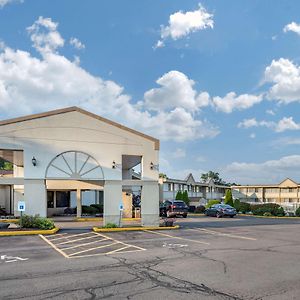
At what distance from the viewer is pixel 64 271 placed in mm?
10000

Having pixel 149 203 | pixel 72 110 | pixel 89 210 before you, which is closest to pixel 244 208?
pixel 89 210

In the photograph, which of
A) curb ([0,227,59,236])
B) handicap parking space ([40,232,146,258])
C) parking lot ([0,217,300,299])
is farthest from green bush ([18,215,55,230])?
parking lot ([0,217,300,299])

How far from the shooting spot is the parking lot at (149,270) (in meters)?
7.89

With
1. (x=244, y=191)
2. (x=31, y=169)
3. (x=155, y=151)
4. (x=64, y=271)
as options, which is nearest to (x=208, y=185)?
(x=244, y=191)

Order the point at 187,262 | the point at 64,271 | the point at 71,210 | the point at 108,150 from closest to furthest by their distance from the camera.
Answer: the point at 64,271, the point at 187,262, the point at 108,150, the point at 71,210

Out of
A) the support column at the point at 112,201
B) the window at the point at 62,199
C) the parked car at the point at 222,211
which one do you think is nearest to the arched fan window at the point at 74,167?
the support column at the point at 112,201

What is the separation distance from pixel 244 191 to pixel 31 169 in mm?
61952

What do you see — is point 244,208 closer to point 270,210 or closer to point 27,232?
point 270,210

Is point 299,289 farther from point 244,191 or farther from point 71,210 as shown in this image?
point 244,191

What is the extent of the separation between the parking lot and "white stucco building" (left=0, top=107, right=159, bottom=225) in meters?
5.80

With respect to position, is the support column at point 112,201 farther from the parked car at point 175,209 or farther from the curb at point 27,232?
the parked car at point 175,209

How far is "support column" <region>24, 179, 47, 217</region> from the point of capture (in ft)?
70.5

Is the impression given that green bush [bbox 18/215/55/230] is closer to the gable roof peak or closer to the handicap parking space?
the handicap parking space

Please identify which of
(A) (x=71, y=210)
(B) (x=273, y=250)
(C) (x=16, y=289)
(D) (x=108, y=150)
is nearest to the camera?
(C) (x=16, y=289)
